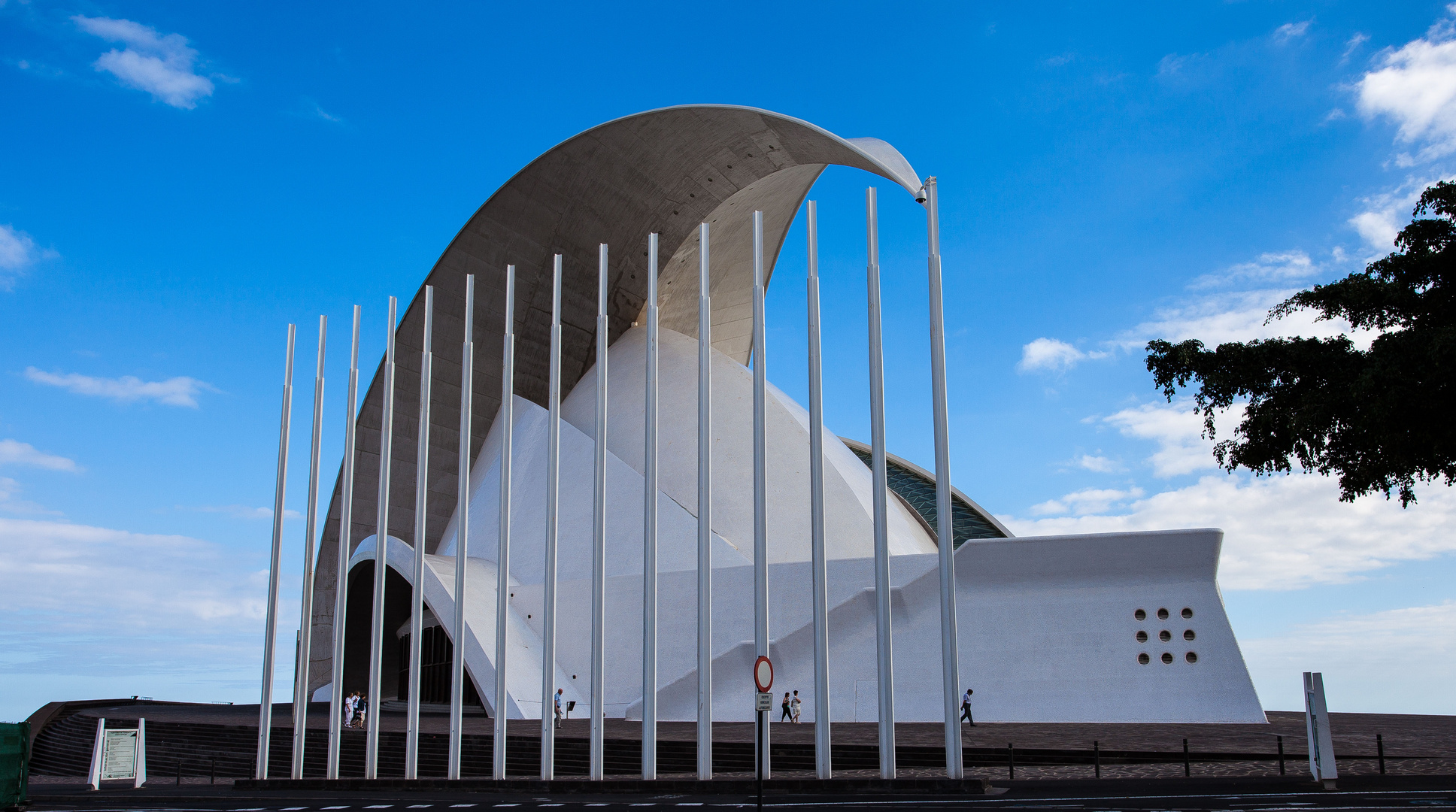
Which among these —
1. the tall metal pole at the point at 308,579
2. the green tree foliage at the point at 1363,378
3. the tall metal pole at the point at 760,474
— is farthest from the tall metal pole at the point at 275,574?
the green tree foliage at the point at 1363,378

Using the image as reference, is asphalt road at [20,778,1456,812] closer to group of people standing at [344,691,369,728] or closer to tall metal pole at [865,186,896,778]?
tall metal pole at [865,186,896,778]

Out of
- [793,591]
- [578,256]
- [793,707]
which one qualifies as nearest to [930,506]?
[793,591]

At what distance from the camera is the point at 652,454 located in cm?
1470

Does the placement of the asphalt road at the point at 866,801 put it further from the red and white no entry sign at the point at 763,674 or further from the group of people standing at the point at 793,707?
the group of people standing at the point at 793,707

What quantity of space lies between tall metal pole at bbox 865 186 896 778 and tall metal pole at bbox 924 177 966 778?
0.60 metres

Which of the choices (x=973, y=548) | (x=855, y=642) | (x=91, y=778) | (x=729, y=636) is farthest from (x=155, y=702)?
(x=973, y=548)

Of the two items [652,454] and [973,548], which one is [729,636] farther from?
[652,454]

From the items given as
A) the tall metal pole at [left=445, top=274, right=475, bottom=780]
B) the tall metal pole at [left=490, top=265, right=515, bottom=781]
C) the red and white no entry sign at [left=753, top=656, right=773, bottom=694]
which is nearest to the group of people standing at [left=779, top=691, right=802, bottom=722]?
the tall metal pole at [left=490, top=265, right=515, bottom=781]

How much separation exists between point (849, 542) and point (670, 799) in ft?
48.5

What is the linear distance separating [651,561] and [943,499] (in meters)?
4.15

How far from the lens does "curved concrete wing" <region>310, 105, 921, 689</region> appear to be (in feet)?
93.0

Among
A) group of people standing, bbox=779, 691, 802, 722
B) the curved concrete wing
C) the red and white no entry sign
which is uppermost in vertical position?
the curved concrete wing

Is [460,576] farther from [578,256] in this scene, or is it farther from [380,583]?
[578,256]

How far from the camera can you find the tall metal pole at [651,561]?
13.9 meters
